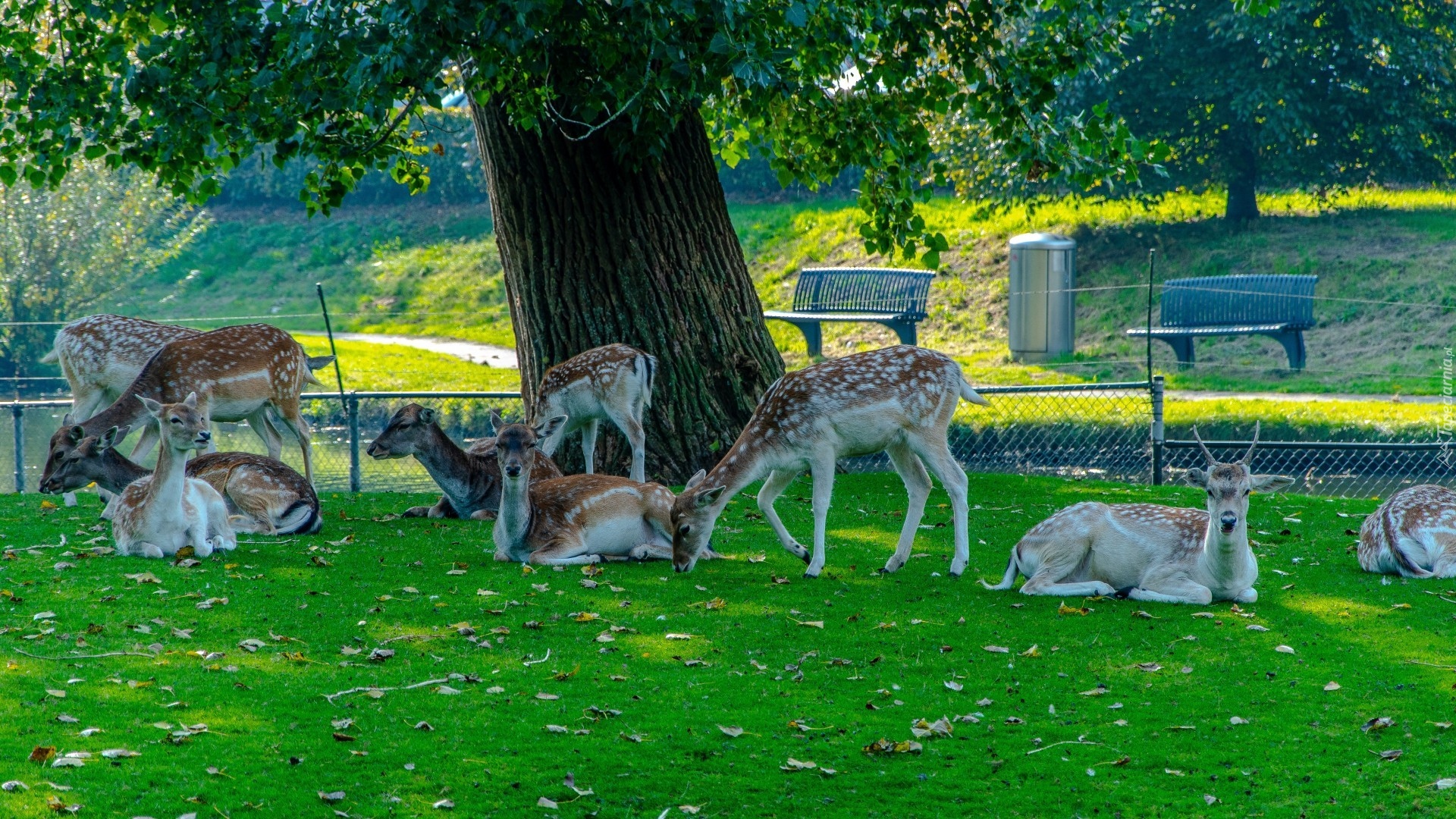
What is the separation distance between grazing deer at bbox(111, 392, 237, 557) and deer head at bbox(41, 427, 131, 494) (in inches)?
48.2

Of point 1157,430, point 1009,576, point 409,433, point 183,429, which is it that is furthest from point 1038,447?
point 183,429

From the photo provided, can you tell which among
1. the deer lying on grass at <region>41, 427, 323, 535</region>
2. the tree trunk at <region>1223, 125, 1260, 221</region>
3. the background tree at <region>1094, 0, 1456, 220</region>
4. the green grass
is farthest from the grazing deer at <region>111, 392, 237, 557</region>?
the tree trunk at <region>1223, 125, 1260, 221</region>

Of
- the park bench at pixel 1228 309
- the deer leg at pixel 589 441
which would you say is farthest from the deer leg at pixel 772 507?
the park bench at pixel 1228 309

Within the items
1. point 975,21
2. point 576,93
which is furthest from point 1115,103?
point 576,93

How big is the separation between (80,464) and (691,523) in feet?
14.3

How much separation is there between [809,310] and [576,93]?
12.5 m

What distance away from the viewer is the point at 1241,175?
997 inches

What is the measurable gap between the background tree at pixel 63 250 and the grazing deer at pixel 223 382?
1358 centimetres

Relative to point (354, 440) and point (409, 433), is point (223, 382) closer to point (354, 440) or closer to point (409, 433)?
point (409, 433)

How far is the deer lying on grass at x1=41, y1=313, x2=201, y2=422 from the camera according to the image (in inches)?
460

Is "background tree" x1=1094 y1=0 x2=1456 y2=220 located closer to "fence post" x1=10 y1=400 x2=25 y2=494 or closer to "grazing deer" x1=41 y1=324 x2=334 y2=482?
"grazing deer" x1=41 y1=324 x2=334 y2=482

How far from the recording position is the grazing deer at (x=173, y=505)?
820 centimetres

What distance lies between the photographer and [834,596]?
7.88 metres

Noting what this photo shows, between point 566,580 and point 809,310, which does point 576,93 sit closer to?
point 566,580
